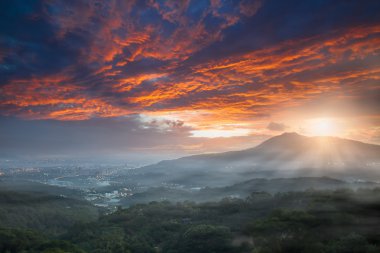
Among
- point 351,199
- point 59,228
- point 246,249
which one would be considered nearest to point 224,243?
point 246,249

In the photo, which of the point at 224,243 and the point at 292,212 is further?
the point at 292,212

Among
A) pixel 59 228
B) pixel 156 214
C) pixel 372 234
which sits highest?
pixel 372 234

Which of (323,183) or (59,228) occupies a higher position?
(323,183)

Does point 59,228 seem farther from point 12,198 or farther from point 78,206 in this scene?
point 12,198

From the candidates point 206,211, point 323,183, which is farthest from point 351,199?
point 323,183

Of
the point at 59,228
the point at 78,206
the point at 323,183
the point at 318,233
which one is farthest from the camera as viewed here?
the point at 78,206

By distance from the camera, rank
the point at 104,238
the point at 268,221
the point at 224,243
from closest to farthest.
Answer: the point at 224,243 → the point at 268,221 → the point at 104,238
